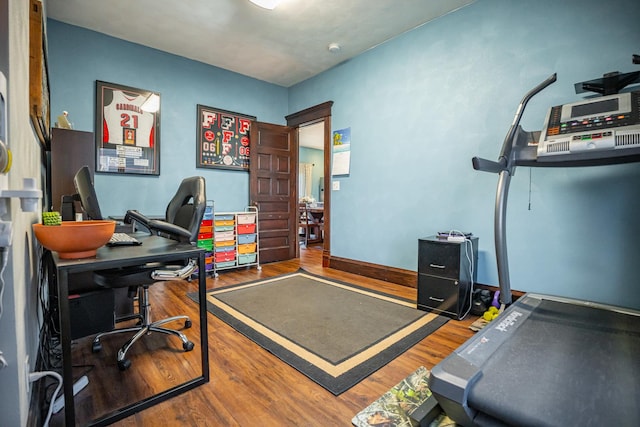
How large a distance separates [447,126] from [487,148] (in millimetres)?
454

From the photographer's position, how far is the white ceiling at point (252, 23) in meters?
2.76

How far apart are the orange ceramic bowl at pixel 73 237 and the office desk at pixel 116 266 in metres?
0.04

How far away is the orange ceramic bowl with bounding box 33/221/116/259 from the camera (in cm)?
111

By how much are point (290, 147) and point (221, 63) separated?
5.01ft

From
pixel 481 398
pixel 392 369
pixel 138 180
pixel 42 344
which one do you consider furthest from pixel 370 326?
pixel 138 180

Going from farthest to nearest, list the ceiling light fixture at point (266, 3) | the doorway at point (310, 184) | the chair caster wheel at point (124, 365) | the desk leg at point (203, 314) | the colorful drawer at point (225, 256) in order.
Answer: the doorway at point (310, 184) → the colorful drawer at point (225, 256) → the ceiling light fixture at point (266, 3) → the chair caster wheel at point (124, 365) → the desk leg at point (203, 314)

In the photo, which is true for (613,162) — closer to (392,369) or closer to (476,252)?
(476,252)

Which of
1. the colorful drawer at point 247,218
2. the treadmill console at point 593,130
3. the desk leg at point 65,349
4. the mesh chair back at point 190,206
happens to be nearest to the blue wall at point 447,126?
the colorful drawer at point 247,218

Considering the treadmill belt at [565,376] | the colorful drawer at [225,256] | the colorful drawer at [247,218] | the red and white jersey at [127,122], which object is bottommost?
the colorful drawer at [225,256]

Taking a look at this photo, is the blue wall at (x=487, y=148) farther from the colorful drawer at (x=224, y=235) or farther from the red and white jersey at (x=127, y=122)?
the red and white jersey at (x=127, y=122)

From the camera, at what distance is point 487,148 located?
264cm

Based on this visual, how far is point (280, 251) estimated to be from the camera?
4590mm

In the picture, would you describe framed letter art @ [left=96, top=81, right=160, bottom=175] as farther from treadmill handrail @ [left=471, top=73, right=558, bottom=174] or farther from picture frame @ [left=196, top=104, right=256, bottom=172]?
treadmill handrail @ [left=471, top=73, right=558, bottom=174]

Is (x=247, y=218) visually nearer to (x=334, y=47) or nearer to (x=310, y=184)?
(x=334, y=47)
